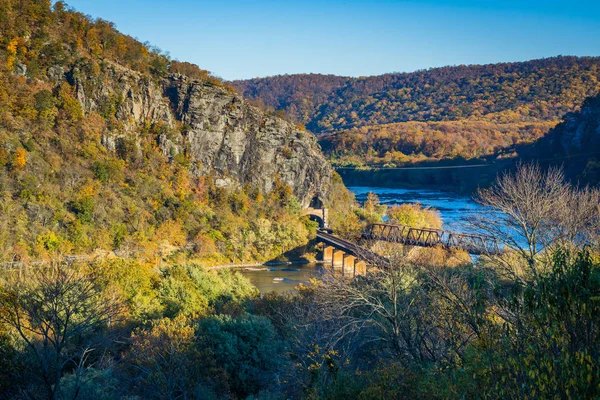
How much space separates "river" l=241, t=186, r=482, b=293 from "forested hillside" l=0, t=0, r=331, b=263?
6.92 meters

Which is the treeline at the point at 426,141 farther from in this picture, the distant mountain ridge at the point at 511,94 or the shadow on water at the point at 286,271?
the shadow on water at the point at 286,271

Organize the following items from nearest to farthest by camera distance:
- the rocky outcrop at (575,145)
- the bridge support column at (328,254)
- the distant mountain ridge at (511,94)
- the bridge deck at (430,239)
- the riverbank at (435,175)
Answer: the bridge deck at (430,239) < the bridge support column at (328,254) < the rocky outcrop at (575,145) < the riverbank at (435,175) < the distant mountain ridge at (511,94)

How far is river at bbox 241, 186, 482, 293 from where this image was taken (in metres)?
47.6

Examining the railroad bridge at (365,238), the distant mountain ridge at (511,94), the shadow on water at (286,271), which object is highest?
the distant mountain ridge at (511,94)

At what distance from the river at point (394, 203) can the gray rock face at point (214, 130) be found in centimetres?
1832

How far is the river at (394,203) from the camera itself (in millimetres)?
47600

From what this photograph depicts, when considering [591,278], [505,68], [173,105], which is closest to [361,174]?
[173,105]

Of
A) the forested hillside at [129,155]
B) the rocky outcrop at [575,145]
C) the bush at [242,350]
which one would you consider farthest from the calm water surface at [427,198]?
the bush at [242,350]

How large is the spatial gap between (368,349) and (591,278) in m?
14.8

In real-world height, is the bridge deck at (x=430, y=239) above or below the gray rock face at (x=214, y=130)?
below

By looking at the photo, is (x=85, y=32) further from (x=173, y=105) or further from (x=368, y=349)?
(x=368, y=349)

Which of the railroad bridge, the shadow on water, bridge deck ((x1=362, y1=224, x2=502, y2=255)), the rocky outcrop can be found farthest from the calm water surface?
the shadow on water

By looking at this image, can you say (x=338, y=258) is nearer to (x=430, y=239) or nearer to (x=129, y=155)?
(x=430, y=239)

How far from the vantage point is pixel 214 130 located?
7350 cm
